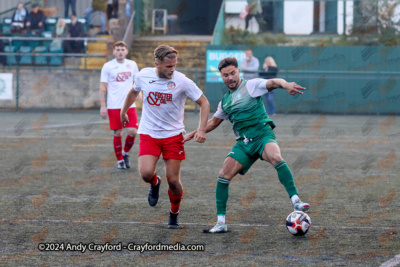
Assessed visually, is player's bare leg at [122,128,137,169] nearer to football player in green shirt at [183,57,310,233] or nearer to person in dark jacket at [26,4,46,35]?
football player in green shirt at [183,57,310,233]

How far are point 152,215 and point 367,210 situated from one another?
8.08ft

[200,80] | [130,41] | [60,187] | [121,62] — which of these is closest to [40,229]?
[60,187]

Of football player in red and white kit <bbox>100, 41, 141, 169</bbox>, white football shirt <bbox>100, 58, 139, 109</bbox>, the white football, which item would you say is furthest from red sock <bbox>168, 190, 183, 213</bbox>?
white football shirt <bbox>100, 58, 139, 109</bbox>

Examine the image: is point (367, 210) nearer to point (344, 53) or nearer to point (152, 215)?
point (152, 215)

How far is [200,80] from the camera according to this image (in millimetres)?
26453

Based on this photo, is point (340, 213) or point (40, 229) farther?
point (340, 213)

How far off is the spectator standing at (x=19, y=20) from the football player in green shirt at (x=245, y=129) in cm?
2277

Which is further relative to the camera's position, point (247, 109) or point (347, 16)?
point (347, 16)

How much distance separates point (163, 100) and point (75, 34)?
21215 mm

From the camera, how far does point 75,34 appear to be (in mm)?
27375

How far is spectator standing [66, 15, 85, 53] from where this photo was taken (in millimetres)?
27188

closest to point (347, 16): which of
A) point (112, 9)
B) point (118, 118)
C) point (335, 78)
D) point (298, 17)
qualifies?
point (298, 17)

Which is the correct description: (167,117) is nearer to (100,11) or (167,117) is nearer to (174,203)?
(174,203)

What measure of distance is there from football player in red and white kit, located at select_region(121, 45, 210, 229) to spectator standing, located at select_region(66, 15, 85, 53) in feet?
67.9
